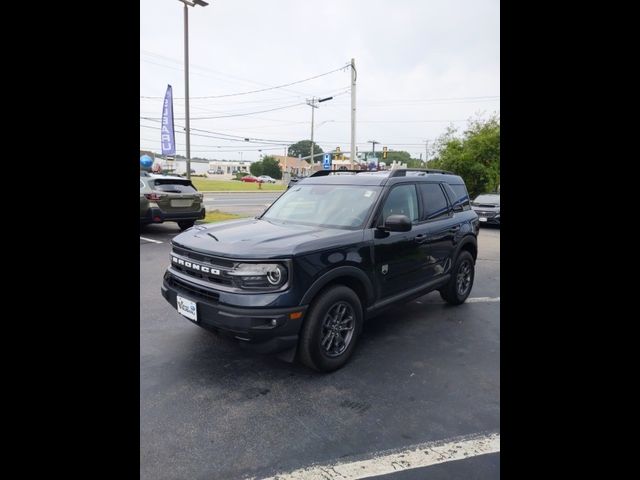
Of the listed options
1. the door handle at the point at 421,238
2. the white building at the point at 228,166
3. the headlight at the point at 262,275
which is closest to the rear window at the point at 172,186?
the door handle at the point at 421,238

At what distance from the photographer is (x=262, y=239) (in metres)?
3.54

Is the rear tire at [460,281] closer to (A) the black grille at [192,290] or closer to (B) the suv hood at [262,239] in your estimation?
(B) the suv hood at [262,239]

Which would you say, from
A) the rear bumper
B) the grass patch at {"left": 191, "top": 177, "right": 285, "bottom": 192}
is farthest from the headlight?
the grass patch at {"left": 191, "top": 177, "right": 285, "bottom": 192}

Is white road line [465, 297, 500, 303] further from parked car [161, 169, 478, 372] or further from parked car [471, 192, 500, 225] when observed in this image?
parked car [471, 192, 500, 225]

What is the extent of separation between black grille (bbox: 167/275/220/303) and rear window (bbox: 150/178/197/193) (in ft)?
23.1

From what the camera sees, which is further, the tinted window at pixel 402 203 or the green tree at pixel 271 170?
the green tree at pixel 271 170

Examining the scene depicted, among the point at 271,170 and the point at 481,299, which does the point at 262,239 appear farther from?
the point at 271,170

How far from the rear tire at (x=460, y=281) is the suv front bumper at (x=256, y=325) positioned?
2774 millimetres

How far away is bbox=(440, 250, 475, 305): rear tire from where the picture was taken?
5.34m

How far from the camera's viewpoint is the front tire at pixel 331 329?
11.0 ft

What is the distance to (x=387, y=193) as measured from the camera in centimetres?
425

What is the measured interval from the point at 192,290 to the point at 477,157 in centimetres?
2215

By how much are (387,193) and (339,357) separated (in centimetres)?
173
